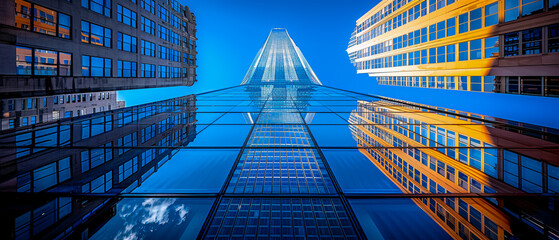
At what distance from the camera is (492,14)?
25.3 metres

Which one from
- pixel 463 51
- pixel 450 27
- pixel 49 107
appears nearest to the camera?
pixel 463 51

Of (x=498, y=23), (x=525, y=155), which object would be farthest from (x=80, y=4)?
(x=498, y=23)

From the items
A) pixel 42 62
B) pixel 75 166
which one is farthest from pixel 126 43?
pixel 75 166

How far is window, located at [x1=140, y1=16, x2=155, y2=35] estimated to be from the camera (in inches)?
1265

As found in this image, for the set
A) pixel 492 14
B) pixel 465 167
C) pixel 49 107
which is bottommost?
pixel 465 167

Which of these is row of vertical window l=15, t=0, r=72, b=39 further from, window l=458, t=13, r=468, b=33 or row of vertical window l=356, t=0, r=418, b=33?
row of vertical window l=356, t=0, r=418, b=33

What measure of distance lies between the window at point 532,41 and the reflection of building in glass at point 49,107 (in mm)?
49546

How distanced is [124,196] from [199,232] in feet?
7.90

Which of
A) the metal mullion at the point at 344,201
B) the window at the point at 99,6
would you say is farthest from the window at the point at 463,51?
the window at the point at 99,6

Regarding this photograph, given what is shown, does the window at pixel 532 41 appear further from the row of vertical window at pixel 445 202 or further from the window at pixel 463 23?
the row of vertical window at pixel 445 202

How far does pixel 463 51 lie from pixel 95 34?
41312 millimetres

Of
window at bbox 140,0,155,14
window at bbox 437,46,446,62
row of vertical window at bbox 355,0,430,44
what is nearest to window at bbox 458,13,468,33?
window at bbox 437,46,446,62

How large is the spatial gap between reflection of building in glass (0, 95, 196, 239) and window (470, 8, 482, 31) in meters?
32.6

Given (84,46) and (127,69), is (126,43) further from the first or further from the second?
(84,46)
